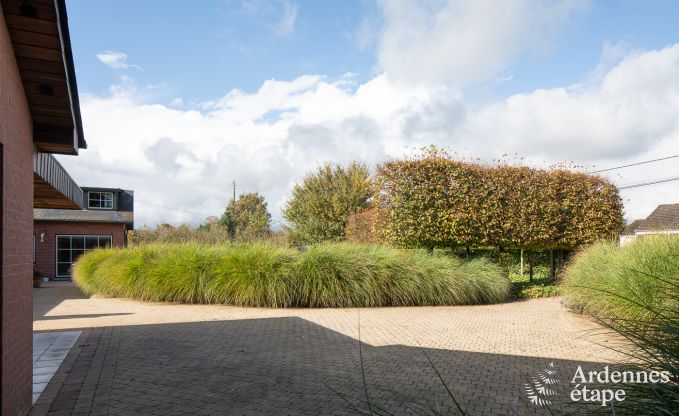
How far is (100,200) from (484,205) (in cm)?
1926

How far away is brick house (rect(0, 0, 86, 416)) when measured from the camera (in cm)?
331

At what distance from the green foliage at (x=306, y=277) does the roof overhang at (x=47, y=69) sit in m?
6.76

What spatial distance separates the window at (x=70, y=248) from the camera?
2064 cm

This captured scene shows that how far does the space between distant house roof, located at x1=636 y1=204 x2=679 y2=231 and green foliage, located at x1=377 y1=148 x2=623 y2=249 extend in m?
19.1

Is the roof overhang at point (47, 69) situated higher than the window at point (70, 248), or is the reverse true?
the roof overhang at point (47, 69)

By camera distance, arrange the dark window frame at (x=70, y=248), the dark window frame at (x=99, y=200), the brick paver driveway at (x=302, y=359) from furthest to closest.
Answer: the dark window frame at (x=99, y=200) < the dark window frame at (x=70, y=248) < the brick paver driveway at (x=302, y=359)

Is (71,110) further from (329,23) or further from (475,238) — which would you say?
(475,238)

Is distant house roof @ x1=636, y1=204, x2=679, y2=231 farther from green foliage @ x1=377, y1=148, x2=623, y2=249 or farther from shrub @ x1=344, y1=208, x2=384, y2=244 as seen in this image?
shrub @ x1=344, y1=208, x2=384, y2=244

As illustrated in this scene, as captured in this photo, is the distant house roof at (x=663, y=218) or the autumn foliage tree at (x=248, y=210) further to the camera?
the autumn foliage tree at (x=248, y=210)

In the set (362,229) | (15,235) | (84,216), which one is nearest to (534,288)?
(362,229)

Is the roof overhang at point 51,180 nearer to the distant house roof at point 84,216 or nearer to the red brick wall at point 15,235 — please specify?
the red brick wall at point 15,235

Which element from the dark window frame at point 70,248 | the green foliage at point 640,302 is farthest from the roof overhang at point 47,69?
the dark window frame at point 70,248

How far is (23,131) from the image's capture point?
3979mm

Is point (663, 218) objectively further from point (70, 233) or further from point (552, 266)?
point (70, 233)
